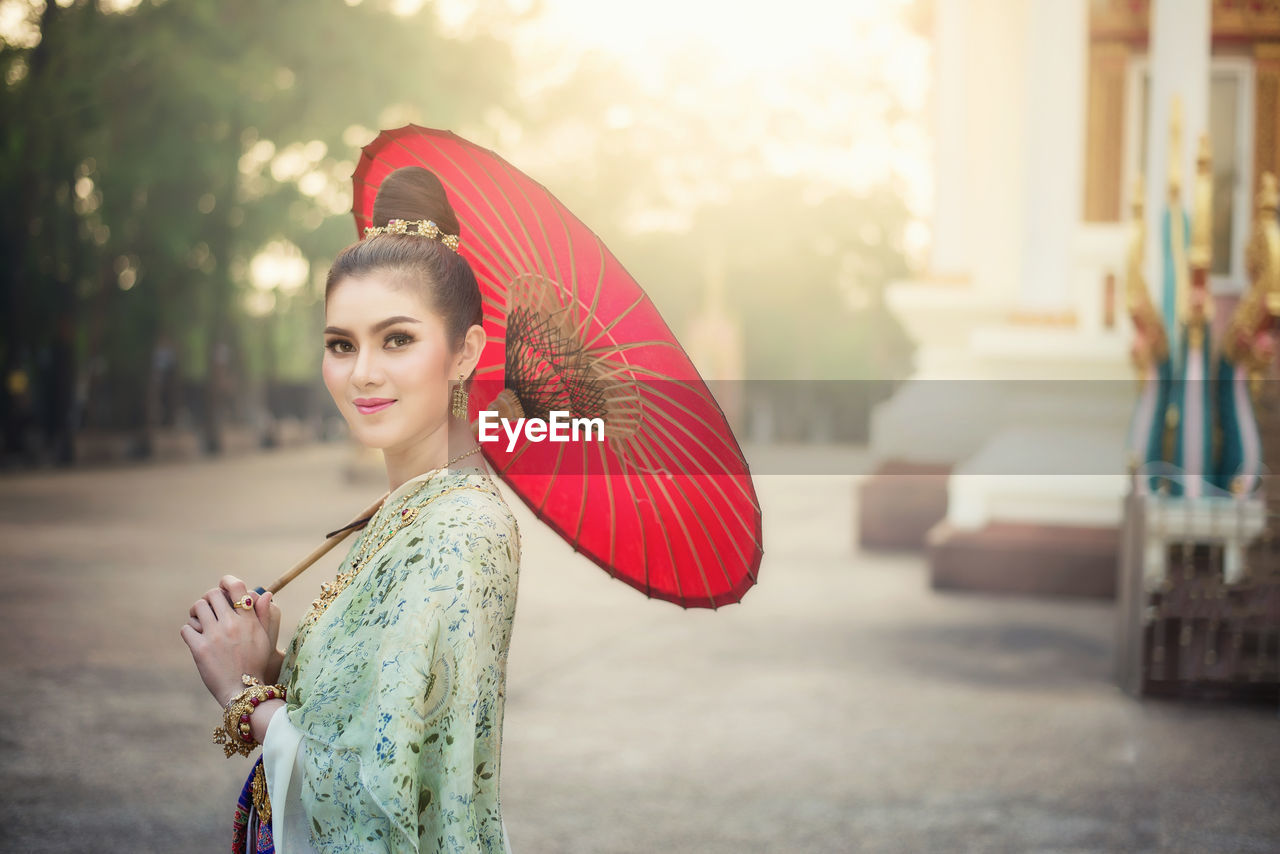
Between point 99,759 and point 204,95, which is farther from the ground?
point 204,95

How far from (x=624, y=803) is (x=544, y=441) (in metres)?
2.74

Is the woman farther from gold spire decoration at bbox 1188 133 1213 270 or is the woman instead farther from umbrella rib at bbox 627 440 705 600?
gold spire decoration at bbox 1188 133 1213 270

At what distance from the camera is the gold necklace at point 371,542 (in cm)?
184

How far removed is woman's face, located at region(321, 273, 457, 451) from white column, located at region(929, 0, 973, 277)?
39.8 ft

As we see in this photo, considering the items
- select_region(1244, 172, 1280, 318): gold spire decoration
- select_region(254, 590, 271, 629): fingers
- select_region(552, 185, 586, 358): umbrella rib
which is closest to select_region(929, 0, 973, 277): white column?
select_region(1244, 172, 1280, 318): gold spire decoration

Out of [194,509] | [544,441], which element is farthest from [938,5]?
[544,441]

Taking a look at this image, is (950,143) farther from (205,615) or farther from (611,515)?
(205,615)

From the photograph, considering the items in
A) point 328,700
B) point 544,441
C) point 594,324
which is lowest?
point 328,700

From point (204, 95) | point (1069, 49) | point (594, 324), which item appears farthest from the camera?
point (204, 95)

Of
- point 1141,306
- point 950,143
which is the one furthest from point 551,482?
point 950,143

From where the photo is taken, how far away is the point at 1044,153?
425 inches

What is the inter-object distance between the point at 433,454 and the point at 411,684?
0.42 metres

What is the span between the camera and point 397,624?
168 centimetres

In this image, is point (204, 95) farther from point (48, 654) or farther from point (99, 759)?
point (99, 759)
